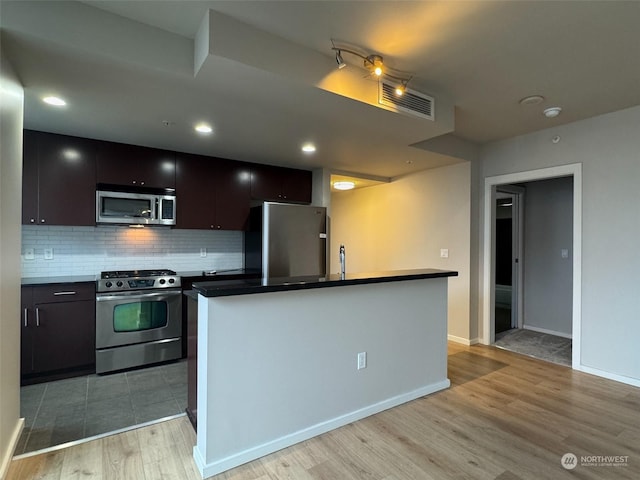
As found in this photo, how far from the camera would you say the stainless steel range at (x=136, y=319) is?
326 centimetres

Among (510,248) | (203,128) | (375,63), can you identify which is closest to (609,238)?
(510,248)

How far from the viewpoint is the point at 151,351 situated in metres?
3.47

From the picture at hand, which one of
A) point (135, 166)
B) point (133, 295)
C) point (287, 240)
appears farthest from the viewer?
point (287, 240)

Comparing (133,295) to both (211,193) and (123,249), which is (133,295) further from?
(211,193)

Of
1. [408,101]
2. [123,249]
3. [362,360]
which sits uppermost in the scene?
[408,101]

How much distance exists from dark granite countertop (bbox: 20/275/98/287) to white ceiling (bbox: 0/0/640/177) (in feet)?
4.60

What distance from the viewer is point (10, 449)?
1.94 metres

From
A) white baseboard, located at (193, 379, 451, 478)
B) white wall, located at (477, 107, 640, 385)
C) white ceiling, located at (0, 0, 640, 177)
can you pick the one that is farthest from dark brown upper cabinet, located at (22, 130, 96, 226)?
white wall, located at (477, 107, 640, 385)

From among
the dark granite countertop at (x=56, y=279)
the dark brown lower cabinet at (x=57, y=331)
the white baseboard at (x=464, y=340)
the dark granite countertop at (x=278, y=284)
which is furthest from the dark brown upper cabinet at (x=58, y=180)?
the white baseboard at (x=464, y=340)

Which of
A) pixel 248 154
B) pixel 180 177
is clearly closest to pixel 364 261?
pixel 248 154

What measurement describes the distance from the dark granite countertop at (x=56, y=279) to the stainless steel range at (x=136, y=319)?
136 mm

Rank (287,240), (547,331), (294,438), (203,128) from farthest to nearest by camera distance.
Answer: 1. (547,331)
2. (287,240)
3. (203,128)
4. (294,438)

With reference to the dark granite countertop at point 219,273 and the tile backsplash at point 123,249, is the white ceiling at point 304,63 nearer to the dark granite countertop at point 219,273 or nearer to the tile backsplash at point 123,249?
the tile backsplash at point 123,249

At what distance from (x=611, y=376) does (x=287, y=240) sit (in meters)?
3.51
